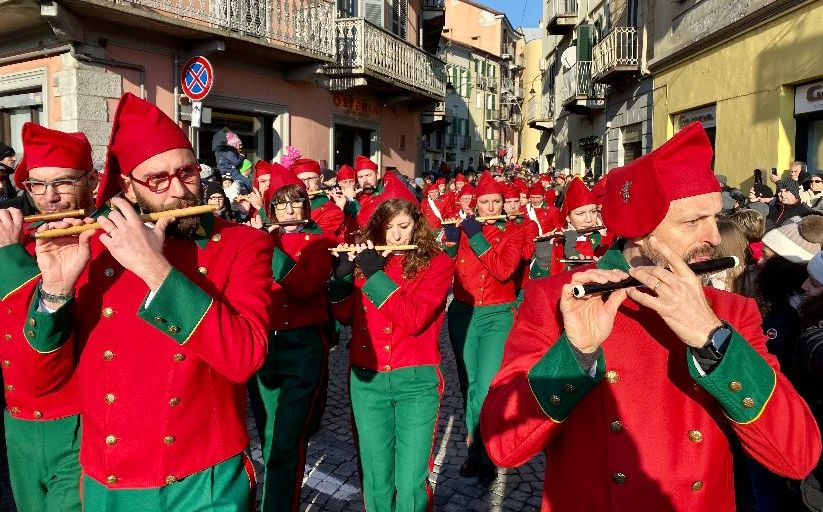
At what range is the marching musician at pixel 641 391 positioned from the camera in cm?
186

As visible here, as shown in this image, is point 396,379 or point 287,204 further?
point 287,204

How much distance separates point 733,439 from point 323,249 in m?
3.28

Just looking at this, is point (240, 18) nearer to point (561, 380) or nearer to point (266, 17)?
point (266, 17)

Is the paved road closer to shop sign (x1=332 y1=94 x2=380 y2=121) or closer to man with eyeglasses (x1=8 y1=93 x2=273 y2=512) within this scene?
man with eyeglasses (x1=8 y1=93 x2=273 y2=512)

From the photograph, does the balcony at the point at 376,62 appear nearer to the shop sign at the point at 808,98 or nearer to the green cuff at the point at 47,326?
the shop sign at the point at 808,98

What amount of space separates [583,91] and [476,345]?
19.2m

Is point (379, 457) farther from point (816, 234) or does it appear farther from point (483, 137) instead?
point (483, 137)

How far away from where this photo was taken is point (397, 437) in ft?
12.9

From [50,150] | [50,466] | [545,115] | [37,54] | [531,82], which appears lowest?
[50,466]

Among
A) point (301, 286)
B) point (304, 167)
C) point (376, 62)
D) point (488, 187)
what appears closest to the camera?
point (301, 286)

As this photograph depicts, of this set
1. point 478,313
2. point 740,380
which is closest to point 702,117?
point 478,313

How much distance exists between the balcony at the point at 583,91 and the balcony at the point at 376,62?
534cm

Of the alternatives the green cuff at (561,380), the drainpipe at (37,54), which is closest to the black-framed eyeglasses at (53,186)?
the green cuff at (561,380)

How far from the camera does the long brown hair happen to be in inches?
168
